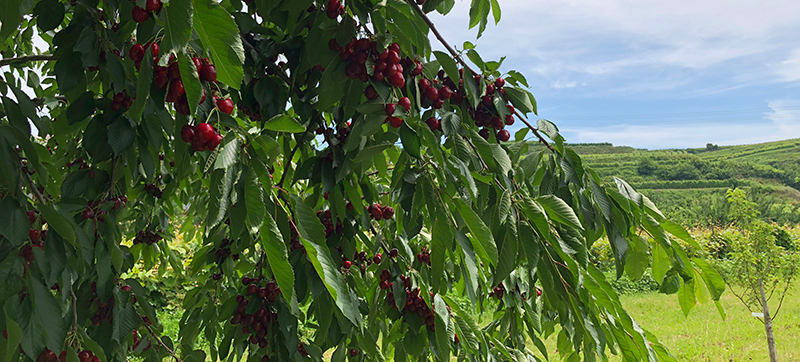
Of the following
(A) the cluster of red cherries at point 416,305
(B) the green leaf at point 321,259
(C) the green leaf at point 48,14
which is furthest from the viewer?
(A) the cluster of red cherries at point 416,305

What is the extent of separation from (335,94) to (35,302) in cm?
62

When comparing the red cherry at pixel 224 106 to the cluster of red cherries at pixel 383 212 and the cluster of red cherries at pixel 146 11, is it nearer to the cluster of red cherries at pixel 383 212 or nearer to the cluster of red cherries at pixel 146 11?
the cluster of red cherries at pixel 146 11

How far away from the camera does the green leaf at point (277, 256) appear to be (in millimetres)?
638

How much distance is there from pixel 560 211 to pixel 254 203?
52cm

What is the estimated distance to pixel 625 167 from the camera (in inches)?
1638

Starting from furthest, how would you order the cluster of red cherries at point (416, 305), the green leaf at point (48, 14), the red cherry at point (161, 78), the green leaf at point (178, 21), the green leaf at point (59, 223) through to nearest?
the cluster of red cherries at point (416, 305)
the green leaf at point (48, 14)
the green leaf at point (59, 223)
the red cherry at point (161, 78)
the green leaf at point (178, 21)

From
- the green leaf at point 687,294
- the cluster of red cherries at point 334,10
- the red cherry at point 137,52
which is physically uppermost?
the cluster of red cherries at point 334,10

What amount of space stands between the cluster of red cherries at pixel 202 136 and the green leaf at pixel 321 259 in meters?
0.15

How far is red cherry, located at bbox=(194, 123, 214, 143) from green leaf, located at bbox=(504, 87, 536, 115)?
724mm

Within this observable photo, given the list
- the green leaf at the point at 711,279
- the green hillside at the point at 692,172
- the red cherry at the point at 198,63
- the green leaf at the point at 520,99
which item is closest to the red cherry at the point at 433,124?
the green leaf at the point at 520,99

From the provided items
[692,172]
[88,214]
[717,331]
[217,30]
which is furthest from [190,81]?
[692,172]

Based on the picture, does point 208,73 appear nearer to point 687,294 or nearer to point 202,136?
point 202,136

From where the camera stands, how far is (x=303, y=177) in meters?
1.21

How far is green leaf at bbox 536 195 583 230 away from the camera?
88 centimetres
